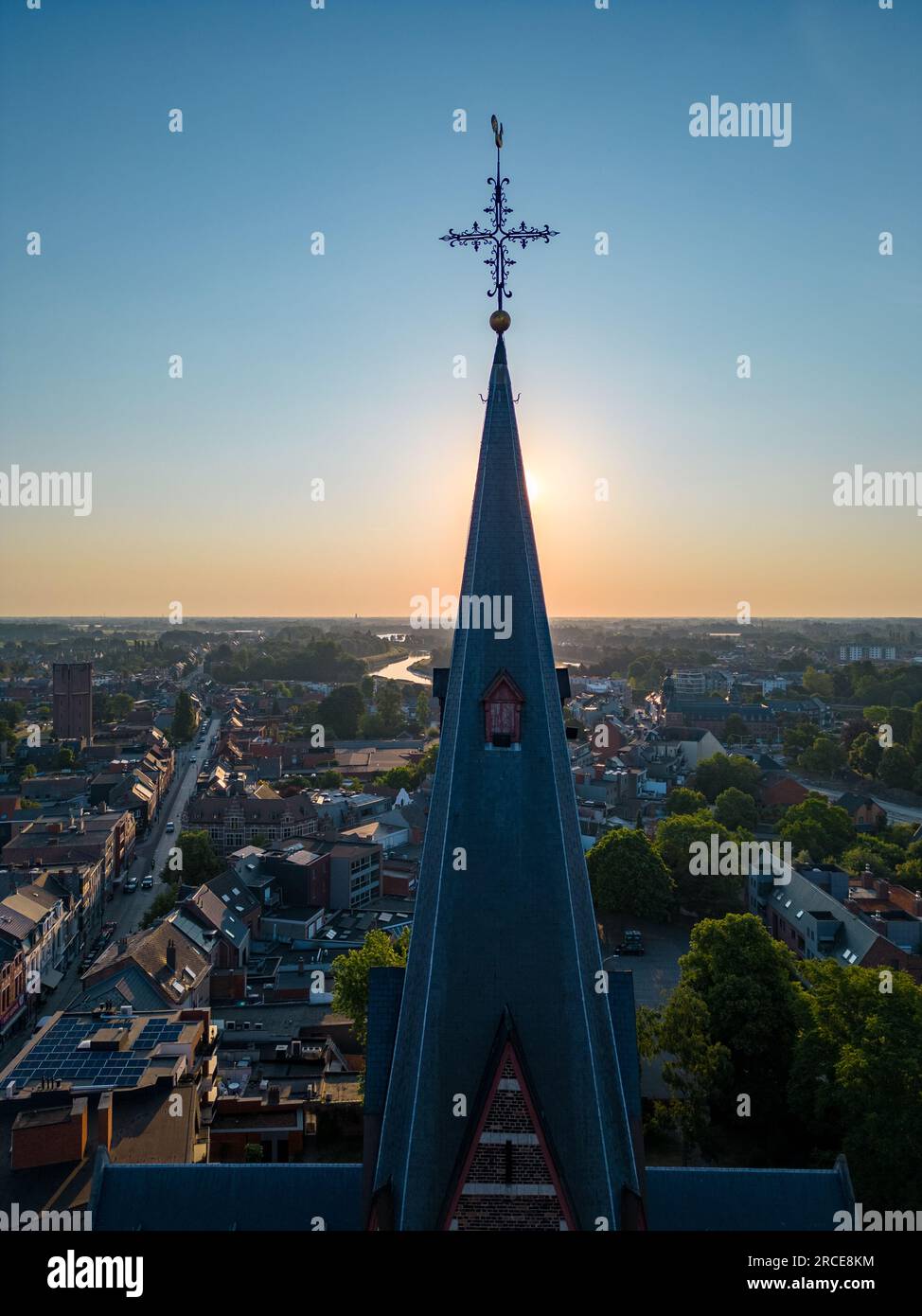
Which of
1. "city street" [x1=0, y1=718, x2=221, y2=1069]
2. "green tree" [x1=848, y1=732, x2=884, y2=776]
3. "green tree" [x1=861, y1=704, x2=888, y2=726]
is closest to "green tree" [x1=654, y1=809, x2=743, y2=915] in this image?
"city street" [x1=0, y1=718, x2=221, y2=1069]

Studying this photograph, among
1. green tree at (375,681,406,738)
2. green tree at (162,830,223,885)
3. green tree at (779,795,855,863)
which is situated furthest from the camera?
green tree at (375,681,406,738)

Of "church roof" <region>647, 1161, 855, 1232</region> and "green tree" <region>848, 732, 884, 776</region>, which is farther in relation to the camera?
"green tree" <region>848, 732, 884, 776</region>

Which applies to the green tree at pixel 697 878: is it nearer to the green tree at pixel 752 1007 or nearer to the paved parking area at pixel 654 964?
the paved parking area at pixel 654 964

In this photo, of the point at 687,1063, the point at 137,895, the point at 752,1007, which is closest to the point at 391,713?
the point at 137,895

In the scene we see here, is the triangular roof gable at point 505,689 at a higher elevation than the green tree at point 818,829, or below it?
higher

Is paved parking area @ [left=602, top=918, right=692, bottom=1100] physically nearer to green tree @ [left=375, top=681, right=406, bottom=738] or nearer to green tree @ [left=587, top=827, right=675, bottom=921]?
green tree @ [left=587, top=827, right=675, bottom=921]

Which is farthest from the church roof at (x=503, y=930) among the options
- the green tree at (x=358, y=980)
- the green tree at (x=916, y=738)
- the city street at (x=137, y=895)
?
the green tree at (x=916, y=738)
